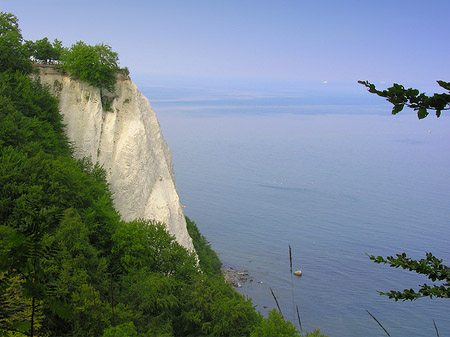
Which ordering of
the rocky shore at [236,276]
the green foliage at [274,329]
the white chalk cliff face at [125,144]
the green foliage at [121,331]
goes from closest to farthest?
the green foliage at [121,331] → the green foliage at [274,329] → the white chalk cliff face at [125,144] → the rocky shore at [236,276]

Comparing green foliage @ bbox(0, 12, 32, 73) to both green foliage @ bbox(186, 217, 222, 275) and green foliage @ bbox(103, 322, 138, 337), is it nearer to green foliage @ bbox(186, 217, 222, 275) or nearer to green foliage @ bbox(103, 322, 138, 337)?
green foliage @ bbox(186, 217, 222, 275)

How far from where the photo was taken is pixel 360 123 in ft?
496

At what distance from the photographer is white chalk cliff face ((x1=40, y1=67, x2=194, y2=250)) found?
29484mm

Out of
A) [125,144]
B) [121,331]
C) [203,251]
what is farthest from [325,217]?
[121,331]

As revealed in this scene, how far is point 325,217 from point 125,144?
105 feet

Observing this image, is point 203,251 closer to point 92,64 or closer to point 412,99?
point 92,64

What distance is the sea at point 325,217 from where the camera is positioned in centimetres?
3688

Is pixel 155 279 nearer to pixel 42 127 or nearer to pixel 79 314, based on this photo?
pixel 79 314

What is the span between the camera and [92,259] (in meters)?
19.1

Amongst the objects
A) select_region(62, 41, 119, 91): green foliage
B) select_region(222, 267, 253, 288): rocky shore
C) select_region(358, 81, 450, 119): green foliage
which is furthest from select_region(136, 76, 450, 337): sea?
select_region(62, 41, 119, 91): green foliage

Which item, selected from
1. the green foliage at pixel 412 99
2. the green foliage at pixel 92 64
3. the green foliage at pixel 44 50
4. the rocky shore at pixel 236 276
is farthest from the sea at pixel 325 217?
the green foliage at pixel 44 50

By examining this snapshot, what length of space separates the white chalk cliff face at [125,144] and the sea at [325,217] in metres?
9.72

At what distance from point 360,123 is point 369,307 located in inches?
4809

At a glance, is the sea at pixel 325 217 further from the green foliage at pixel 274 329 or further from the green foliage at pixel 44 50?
the green foliage at pixel 44 50
